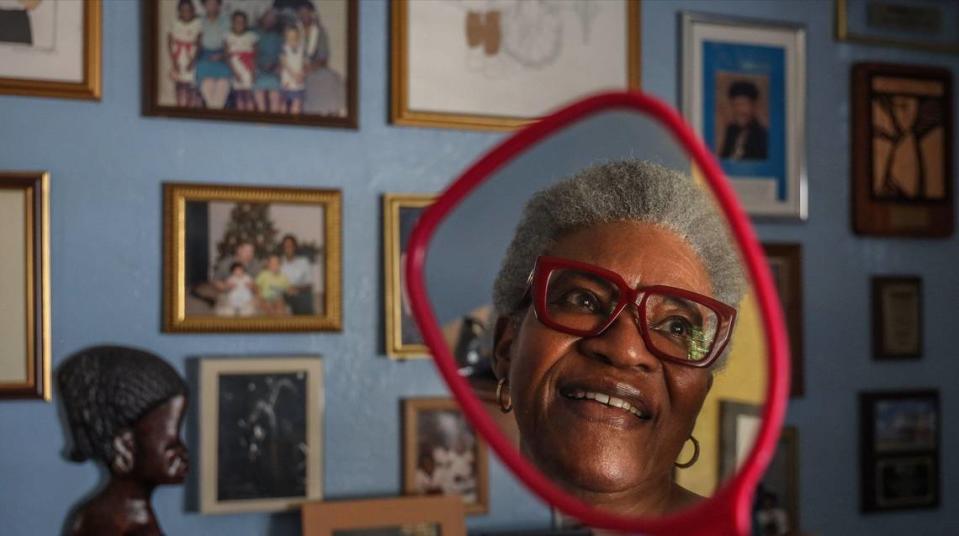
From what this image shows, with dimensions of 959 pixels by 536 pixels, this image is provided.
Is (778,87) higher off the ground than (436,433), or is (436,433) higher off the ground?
(778,87)

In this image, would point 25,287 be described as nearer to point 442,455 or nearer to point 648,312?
point 442,455

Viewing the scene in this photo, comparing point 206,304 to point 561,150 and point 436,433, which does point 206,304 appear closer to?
point 436,433

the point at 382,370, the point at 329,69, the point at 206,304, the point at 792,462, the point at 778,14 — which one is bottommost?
the point at 792,462

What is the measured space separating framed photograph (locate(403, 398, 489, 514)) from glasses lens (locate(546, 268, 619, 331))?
1.39 metres

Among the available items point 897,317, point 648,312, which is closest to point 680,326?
point 648,312

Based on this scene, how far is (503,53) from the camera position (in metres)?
1.82

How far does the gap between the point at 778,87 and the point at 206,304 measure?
1099 mm

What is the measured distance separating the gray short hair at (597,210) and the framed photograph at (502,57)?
54.6 inches

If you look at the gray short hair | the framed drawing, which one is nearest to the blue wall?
the framed drawing

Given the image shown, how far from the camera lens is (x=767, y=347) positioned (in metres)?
0.27

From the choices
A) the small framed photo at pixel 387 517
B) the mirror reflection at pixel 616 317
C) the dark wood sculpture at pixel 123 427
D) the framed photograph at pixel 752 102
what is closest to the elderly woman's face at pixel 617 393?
the mirror reflection at pixel 616 317

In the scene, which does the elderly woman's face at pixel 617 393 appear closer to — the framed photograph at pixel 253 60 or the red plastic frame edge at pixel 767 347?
the red plastic frame edge at pixel 767 347

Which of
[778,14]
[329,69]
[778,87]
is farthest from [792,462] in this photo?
[329,69]

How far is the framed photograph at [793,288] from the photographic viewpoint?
201 centimetres
